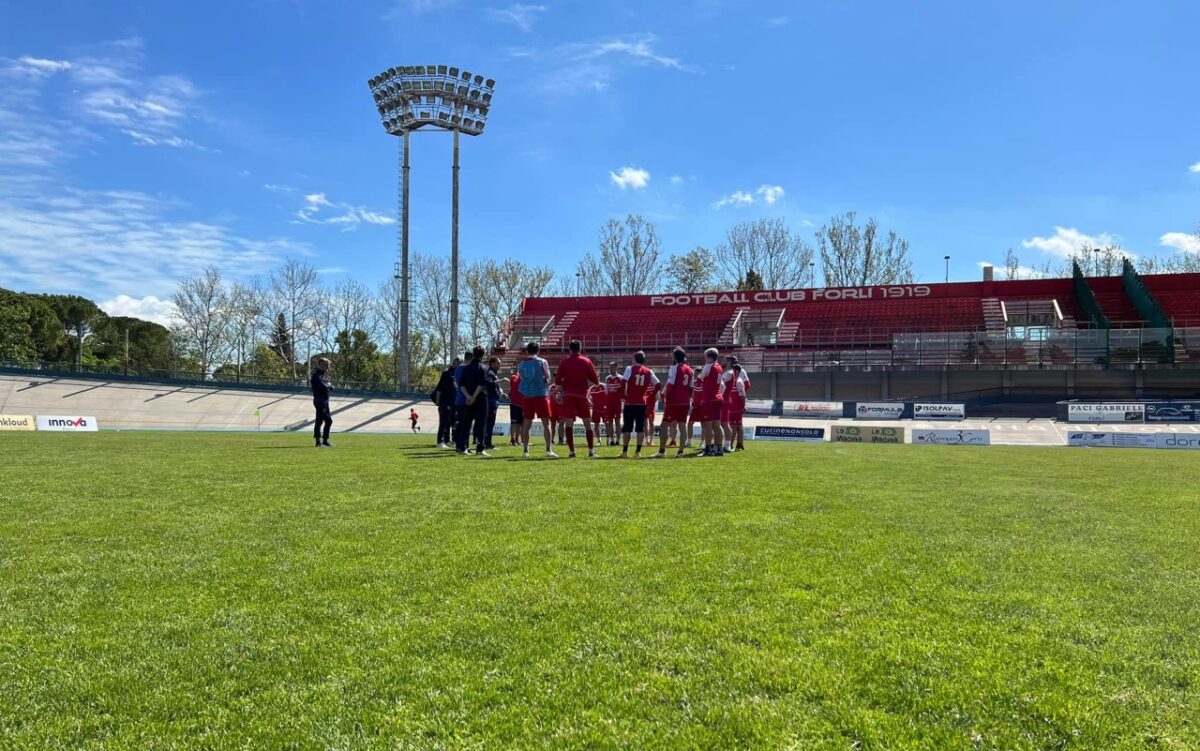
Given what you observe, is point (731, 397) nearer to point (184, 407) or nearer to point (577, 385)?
point (577, 385)

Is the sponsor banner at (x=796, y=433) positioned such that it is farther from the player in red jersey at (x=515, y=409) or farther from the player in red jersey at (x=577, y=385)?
the player in red jersey at (x=577, y=385)

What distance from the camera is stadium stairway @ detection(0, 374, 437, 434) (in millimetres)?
33500

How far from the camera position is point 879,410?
1102 inches

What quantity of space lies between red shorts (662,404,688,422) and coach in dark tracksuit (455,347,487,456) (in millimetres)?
3211

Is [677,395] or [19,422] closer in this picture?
[677,395]

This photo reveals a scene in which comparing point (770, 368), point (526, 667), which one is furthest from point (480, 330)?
point (526, 667)

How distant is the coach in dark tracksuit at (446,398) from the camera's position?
14.1m

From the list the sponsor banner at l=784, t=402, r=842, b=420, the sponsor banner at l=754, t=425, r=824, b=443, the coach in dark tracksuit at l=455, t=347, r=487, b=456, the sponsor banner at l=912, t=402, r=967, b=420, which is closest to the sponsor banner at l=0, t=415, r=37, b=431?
the coach in dark tracksuit at l=455, t=347, r=487, b=456

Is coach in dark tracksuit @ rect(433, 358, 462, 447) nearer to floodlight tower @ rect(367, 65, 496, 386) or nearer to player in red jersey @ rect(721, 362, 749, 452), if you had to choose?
player in red jersey @ rect(721, 362, 749, 452)

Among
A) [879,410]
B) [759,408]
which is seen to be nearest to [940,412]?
[879,410]

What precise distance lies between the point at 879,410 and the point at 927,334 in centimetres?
1180

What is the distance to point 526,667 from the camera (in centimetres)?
276

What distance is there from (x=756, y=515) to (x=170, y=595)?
4224 mm

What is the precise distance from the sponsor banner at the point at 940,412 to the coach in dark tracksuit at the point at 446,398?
19706 mm
